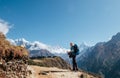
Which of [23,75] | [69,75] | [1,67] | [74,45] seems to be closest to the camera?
[1,67]

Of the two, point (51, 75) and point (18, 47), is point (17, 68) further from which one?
point (51, 75)

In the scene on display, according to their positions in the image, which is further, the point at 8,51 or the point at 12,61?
the point at 12,61

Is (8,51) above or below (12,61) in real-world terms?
above

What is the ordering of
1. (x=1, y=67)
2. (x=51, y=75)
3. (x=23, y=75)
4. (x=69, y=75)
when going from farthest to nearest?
(x=69, y=75), (x=51, y=75), (x=23, y=75), (x=1, y=67)

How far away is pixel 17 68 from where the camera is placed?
21359 millimetres

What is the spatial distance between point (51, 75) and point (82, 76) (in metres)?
4.60

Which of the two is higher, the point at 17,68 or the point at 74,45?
the point at 74,45

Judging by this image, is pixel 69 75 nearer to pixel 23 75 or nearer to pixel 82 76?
pixel 82 76

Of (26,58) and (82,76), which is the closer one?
(26,58)

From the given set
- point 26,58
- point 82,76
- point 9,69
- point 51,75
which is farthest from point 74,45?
point 9,69

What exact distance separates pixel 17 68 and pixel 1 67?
148 centimetres

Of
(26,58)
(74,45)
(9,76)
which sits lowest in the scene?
(9,76)

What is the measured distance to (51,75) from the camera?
28141 millimetres

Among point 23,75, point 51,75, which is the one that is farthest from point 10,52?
point 51,75
